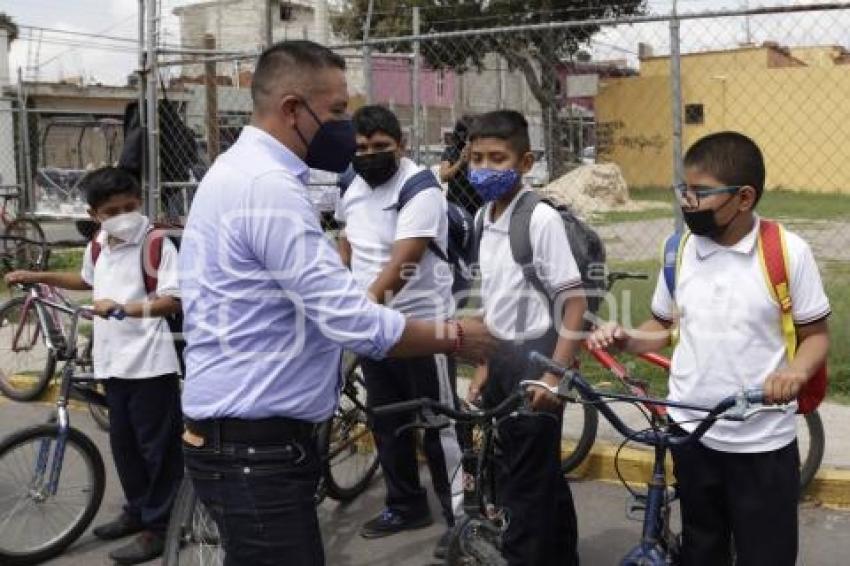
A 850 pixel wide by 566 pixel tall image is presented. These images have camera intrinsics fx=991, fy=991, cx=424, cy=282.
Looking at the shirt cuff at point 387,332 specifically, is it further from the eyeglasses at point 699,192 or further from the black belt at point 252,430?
the eyeglasses at point 699,192

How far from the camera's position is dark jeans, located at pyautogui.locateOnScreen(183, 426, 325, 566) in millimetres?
2500

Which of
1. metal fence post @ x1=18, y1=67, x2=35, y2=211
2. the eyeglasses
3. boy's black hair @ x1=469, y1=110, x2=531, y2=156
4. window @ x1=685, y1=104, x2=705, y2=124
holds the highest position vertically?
window @ x1=685, y1=104, x2=705, y2=124

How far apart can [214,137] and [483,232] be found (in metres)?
5.64

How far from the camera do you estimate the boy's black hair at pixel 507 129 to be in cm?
358

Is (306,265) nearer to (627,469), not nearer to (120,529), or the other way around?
(120,529)

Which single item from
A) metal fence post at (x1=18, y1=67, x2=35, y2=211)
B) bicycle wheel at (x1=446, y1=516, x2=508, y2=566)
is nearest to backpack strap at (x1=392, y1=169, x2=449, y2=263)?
bicycle wheel at (x1=446, y1=516, x2=508, y2=566)

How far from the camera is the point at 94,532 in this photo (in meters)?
4.69

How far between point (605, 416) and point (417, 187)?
175cm

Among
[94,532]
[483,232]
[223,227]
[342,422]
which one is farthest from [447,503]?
[223,227]

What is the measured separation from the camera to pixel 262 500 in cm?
250

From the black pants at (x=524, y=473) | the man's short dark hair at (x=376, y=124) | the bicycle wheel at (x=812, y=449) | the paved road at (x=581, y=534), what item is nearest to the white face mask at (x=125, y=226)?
the man's short dark hair at (x=376, y=124)

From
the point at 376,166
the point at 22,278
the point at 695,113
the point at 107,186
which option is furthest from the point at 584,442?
the point at 695,113

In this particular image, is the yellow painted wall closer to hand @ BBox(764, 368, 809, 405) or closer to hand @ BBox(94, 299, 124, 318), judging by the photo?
hand @ BBox(94, 299, 124, 318)

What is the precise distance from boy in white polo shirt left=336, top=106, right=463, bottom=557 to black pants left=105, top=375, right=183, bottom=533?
2.94 feet
